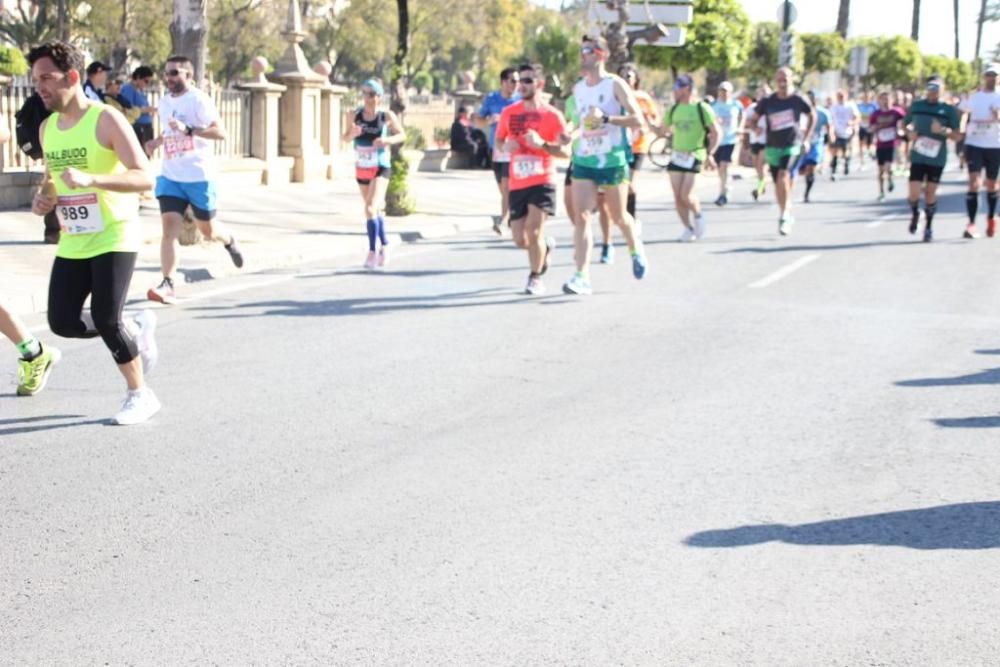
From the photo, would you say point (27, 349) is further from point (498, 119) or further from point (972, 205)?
point (972, 205)

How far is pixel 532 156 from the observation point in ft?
39.5

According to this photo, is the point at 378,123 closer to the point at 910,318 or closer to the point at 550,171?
the point at 550,171

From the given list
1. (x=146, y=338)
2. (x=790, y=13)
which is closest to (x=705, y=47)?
(x=790, y=13)

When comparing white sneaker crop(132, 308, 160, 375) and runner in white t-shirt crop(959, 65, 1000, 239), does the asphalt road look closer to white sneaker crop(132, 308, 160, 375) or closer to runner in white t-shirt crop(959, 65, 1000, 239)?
white sneaker crop(132, 308, 160, 375)

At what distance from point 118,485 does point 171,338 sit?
12.7 ft

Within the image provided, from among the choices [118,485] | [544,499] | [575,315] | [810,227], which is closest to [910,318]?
[575,315]

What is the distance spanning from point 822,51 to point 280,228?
4563cm

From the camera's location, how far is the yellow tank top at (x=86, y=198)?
7.24 m

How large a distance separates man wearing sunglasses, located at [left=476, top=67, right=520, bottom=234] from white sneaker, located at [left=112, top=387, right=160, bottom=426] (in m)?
4.98

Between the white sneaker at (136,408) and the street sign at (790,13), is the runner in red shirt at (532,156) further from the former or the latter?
the street sign at (790,13)

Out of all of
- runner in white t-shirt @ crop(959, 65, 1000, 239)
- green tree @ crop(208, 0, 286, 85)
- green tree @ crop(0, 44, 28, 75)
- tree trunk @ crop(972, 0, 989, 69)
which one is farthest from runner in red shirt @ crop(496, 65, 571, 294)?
tree trunk @ crop(972, 0, 989, 69)

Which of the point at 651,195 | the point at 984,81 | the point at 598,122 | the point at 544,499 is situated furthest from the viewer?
the point at 651,195

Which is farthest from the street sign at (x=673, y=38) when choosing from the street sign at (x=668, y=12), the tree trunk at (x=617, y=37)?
the tree trunk at (x=617, y=37)

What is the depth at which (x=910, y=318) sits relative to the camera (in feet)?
37.9
